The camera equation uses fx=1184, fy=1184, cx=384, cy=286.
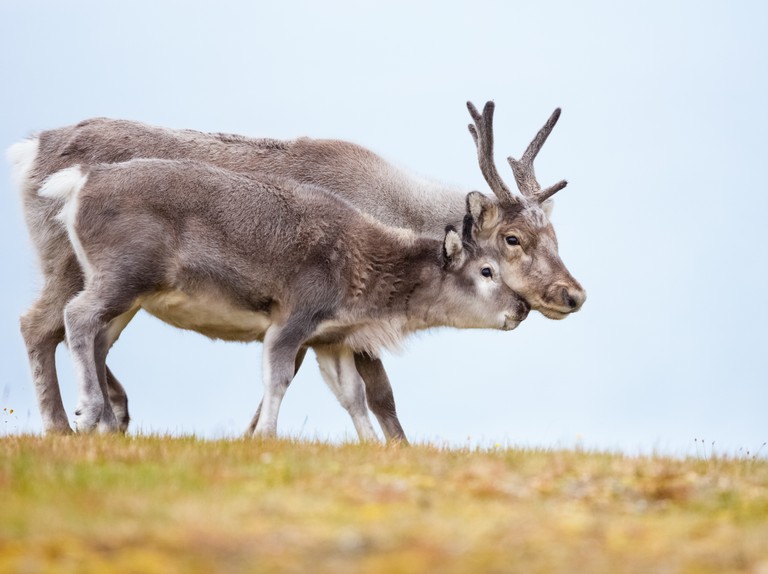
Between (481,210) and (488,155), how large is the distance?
86cm

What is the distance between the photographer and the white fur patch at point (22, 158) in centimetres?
1248

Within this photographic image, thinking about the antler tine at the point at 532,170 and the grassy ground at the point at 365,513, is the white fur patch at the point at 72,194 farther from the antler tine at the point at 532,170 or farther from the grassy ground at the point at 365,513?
the antler tine at the point at 532,170

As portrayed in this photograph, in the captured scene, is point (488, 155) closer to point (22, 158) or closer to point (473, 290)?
point (473, 290)

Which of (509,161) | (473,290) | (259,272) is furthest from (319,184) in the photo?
(509,161)

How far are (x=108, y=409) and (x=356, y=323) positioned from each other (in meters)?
2.51

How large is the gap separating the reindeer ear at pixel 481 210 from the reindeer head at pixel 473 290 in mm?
111

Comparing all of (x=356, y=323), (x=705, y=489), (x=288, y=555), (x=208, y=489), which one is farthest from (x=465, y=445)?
(x=288, y=555)

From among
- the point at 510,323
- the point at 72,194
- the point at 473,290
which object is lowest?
the point at 510,323

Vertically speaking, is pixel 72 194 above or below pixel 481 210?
below

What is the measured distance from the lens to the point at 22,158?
41.3ft

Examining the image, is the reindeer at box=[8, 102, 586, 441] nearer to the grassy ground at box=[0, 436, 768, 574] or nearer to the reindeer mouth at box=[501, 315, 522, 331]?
the reindeer mouth at box=[501, 315, 522, 331]

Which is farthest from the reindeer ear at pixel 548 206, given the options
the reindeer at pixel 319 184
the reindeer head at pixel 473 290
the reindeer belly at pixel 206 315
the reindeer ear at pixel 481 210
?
the reindeer belly at pixel 206 315

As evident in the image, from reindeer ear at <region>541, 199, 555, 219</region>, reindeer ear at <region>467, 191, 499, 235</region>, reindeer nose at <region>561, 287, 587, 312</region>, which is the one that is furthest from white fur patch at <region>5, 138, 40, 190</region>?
reindeer nose at <region>561, 287, 587, 312</region>

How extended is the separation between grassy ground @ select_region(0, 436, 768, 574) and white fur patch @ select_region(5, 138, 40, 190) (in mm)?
4668
